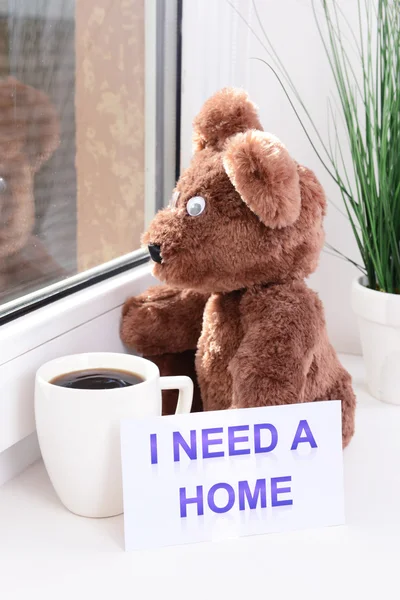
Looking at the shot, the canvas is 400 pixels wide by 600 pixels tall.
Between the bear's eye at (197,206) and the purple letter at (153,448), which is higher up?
the bear's eye at (197,206)

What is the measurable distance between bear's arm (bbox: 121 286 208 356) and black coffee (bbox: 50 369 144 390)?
137 millimetres

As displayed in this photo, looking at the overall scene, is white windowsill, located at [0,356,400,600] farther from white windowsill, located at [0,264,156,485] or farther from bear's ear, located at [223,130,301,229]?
bear's ear, located at [223,130,301,229]

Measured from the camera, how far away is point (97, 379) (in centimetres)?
65

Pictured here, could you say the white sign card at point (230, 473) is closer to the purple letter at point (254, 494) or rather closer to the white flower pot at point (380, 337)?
the purple letter at point (254, 494)

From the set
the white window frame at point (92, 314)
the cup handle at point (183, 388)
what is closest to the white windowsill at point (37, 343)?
the white window frame at point (92, 314)

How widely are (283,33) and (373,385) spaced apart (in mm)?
449

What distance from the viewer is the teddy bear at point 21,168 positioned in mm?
673

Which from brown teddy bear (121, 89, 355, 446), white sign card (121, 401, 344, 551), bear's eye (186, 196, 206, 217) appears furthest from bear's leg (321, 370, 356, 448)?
bear's eye (186, 196, 206, 217)

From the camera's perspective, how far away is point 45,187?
0.75 metres

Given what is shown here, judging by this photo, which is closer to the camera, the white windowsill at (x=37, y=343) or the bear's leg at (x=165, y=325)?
the white windowsill at (x=37, y=343)

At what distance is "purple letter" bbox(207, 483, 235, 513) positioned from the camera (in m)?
0.61

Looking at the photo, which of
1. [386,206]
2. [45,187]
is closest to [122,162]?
[45,187]

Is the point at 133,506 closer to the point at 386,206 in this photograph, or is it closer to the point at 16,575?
the point at 16,575

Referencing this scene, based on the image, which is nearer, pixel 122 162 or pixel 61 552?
pixel 61 552
